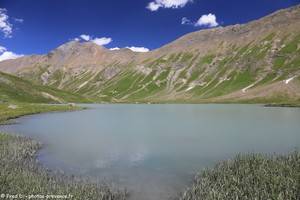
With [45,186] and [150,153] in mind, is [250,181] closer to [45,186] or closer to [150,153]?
[45,186]

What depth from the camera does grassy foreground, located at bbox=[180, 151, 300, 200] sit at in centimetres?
1791

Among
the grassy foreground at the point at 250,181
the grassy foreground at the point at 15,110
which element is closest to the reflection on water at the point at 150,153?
the grassy foreground at the point at 250,181

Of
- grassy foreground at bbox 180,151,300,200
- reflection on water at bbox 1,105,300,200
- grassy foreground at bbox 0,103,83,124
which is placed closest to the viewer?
grassy foreground at bbox 180,151,300,200

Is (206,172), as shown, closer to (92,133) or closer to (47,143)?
(47,143)

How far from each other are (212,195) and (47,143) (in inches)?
1215

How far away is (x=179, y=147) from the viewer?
39.9 meters

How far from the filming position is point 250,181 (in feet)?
67.8

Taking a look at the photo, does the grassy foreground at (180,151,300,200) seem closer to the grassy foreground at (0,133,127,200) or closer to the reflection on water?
the reflection on water

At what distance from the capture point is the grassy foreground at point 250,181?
1791 cm

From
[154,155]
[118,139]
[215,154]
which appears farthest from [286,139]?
[118,139]

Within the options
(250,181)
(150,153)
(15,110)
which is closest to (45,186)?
(250,181)

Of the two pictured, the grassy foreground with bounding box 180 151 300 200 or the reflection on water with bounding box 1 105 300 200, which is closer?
the grassy foreground with bounding box 180 151 300 200

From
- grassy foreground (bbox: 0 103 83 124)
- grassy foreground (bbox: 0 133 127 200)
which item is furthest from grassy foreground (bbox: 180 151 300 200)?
grassy foreground (bbox: 0 103 83 124)

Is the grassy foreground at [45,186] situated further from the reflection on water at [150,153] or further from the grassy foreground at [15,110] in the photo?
the grassy foreground at [15,110]
